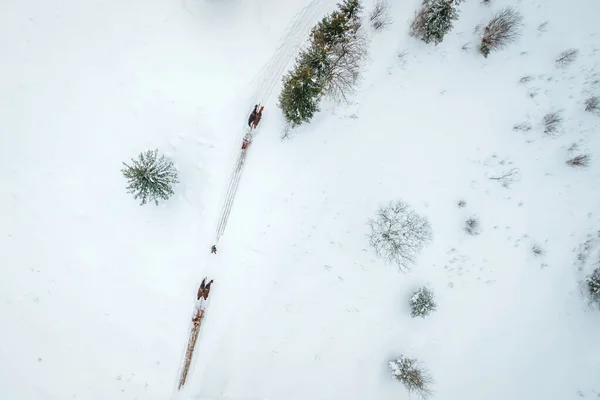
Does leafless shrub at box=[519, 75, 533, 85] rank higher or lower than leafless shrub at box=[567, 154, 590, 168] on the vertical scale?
higher

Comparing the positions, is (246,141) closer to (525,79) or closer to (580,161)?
(525,79)

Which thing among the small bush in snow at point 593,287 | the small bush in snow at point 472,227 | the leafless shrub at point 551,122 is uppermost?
the leafless shrub at point 551,122

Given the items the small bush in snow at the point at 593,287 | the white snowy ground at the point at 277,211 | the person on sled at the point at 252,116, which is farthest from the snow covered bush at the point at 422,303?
the person on sled at the point at 252,116

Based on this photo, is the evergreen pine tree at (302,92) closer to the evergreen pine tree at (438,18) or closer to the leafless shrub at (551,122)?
the evergreen pine tree at (438,18)

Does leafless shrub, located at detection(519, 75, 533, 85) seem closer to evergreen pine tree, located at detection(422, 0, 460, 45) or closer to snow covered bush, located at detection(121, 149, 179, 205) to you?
evergreen pine tree, located at detection(422, 0, 460, 45)

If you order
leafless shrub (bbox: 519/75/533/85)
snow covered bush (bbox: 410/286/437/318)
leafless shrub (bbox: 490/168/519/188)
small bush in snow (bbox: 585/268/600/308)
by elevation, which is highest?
leafless shrub (bbox: 519/75/533/85)

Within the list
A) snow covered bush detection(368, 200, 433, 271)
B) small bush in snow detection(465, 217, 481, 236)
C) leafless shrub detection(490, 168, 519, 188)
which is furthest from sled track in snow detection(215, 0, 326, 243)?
leafless shrub detection(490, 168, 519, 188)

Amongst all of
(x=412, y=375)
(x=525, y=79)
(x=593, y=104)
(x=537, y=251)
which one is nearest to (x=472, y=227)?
(x=537, y=251)
